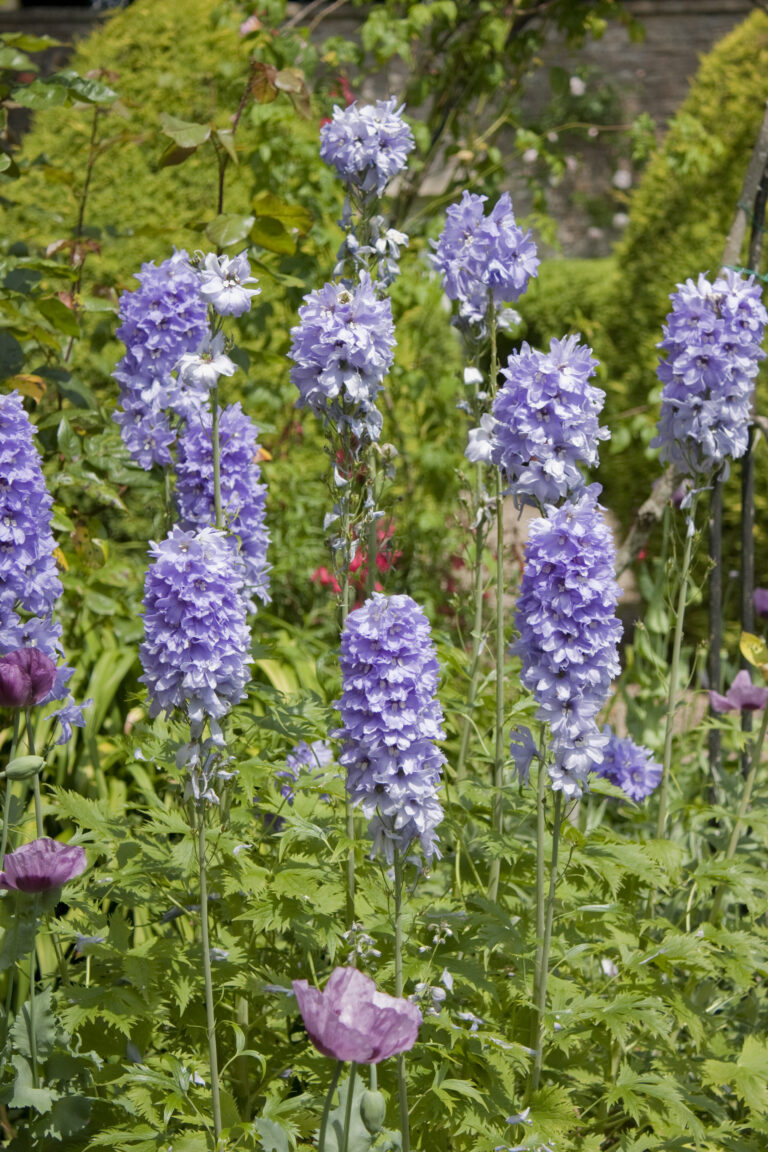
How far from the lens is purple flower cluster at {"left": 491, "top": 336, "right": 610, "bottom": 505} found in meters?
2.04

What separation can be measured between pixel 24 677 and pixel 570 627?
0.91 meters

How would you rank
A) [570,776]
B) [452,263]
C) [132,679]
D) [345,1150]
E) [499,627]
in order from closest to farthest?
[345,1150], [570,776], [499,627], [452,263], [132,679]

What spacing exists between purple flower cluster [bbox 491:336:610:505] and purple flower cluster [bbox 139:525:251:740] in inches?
23.7

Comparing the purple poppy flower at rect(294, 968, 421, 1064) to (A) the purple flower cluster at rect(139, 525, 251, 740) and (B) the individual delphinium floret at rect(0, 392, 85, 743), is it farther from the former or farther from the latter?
(B) the individual delphinium floret at rect(0, 392, 85, 743)

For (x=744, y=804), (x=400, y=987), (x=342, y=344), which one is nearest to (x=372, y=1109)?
Result: (x=400, y=987)

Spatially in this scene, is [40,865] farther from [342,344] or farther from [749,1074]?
[749,1074]

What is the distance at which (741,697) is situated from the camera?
3193mm

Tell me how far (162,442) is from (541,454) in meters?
0.95

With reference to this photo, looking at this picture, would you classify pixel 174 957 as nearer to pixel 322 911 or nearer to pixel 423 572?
pixel 322 911

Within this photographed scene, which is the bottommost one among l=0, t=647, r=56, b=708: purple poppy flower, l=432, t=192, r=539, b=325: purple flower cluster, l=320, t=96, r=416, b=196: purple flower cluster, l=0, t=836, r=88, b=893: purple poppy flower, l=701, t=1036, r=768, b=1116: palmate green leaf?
l=701, t=1036, r=768, b=1116: palmate green leaf

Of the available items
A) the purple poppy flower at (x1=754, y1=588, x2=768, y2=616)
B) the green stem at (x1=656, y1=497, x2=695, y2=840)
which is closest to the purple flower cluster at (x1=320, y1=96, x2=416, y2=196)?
the green stem at (x1=656, y1=497, x2=695, y2=840)

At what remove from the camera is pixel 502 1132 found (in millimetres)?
2035

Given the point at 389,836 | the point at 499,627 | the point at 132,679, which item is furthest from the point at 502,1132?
the point at 132,679

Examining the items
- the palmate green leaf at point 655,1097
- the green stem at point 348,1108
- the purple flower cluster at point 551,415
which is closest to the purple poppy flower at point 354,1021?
the green stem at point 348,1108
